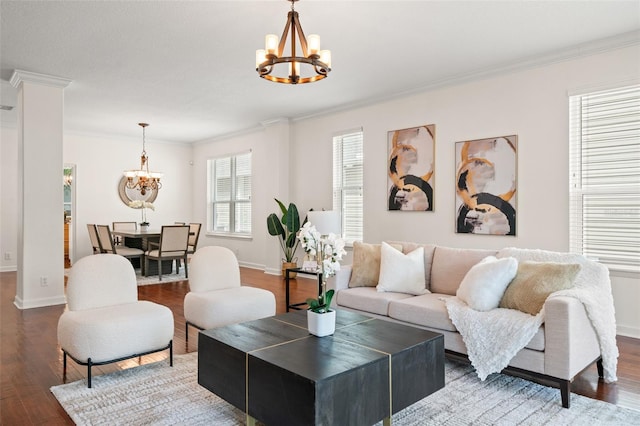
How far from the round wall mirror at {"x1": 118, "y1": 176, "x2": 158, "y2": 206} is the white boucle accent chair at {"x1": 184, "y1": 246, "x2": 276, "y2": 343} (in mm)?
6336

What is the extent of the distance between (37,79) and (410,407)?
5525 millimetres

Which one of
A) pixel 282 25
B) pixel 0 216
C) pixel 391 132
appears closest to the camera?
pixel 282 25

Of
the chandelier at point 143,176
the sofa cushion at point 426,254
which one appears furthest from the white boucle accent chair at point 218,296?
the chandelier at point 143,176

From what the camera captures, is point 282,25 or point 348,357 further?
point 282,25

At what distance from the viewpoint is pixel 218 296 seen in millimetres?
3678

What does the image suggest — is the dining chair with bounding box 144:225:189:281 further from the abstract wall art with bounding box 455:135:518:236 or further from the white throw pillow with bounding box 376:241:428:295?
the abstract wall art with bounding box 455:135:518:236

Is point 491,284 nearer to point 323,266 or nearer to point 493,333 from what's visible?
point 493,333

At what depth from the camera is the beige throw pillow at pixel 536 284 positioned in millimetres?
2852

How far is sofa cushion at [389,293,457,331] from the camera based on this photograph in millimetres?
3184

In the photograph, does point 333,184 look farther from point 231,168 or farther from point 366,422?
point 366,422

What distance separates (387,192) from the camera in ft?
19.8

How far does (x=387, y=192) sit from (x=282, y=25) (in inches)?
117

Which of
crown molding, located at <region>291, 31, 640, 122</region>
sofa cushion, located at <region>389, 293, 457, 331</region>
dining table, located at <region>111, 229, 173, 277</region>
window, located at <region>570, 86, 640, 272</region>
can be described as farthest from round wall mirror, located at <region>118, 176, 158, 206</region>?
window, located at <region>570, 86, 640, 272</region>

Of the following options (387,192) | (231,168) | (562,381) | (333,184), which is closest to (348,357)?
(562,381)
